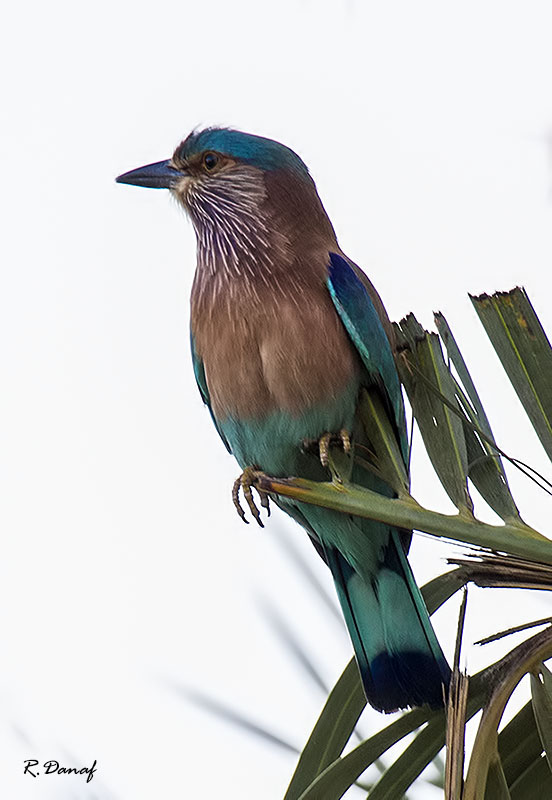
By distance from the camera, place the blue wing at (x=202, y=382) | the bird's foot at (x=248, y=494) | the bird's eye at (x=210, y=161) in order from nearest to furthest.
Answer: the bird's foot at (x=248, y=494)
the blue wing at (x=202, y=382)
the bird's eye at (x=210, y=161)

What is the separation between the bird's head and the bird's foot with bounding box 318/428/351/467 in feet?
1.53

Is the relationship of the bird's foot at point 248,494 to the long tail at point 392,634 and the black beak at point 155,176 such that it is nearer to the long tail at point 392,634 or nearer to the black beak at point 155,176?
the long tail at point 392,634

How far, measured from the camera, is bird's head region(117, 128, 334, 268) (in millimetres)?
2301

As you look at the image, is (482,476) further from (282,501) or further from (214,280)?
(214,280)

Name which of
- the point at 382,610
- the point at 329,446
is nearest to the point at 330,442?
the point at 329,446

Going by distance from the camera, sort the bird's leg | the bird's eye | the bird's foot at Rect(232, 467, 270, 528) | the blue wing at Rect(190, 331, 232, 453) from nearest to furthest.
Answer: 1. the bird's leg
2. the bird's foot at Rect(232, 467, 270, 528)
3. the blue wing at Rect(190, 331, 232, 453)
4. the bird's eye

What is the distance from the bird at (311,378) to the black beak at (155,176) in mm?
225

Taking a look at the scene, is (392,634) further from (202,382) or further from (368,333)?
(202,382)

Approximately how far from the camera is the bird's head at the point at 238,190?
2.30m

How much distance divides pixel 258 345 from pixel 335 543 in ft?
1.66

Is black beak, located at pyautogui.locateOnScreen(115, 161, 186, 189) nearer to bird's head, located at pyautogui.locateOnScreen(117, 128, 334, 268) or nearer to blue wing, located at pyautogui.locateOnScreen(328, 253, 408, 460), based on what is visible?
bird's head, located at pyautogui.locateOnScreen(117, 128, 334, 268)

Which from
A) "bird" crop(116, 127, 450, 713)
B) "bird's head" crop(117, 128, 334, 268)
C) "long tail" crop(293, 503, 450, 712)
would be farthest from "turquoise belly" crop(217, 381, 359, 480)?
"bird's head" crop(117, 128, 334, 268)

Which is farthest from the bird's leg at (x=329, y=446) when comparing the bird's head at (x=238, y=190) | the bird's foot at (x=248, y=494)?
the bird's head at (x=238, y=190)

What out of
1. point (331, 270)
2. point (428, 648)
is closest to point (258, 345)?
point (331, 270)
